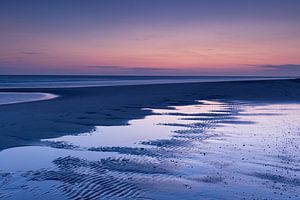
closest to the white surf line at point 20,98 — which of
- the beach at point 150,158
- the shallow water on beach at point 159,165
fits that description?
the beach at point 150,158

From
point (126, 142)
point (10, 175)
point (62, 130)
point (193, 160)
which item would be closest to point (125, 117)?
point (62, 130)

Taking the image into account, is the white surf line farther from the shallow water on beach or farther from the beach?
the shallow water on beach

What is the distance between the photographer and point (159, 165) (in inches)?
393

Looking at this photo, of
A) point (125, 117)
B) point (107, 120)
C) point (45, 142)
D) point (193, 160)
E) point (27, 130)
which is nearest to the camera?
point (193, 160)

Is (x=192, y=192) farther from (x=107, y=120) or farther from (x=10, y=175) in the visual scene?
(x=107, y=120)

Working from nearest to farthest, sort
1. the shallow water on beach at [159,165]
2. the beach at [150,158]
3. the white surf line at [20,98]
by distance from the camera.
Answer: the shallow water on beach at [159,165] < the beach at [150,158] < the white surf line at [20,98]

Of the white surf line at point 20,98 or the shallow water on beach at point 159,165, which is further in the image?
the white surf line at point 20,98

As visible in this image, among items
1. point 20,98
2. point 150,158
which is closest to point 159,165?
point 150,158

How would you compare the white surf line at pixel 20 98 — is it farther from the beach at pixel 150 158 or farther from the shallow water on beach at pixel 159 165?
the shallow water on beach at pixel 159 165

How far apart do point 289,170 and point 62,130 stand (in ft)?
31.7

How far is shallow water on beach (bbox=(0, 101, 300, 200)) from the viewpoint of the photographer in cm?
786

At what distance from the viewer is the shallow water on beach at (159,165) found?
25.8 feet

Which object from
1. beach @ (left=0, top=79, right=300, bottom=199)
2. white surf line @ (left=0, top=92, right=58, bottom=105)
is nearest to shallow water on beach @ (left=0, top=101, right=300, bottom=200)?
beach @ (left=0, top=79, right=300, bottom=199)

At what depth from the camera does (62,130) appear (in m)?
15.8
